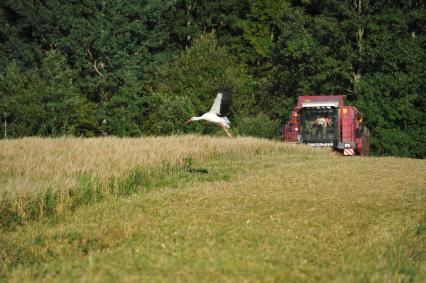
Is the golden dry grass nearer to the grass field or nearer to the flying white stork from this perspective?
the grass field

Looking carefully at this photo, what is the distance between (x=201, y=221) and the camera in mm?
9242

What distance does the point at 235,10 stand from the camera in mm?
55656

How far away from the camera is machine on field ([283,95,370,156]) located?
29969 millimetres

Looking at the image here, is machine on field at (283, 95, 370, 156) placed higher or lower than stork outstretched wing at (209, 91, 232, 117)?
lower

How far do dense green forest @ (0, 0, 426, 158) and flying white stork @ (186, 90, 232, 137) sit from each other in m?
11.6

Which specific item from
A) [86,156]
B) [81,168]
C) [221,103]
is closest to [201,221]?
[81,168]

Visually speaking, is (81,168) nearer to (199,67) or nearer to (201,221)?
(201,221)

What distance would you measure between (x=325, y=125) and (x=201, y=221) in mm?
21919

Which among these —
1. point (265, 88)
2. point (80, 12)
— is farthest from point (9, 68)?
point (265, 88)

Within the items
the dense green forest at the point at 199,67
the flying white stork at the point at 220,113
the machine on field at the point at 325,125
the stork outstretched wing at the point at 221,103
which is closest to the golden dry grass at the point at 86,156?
the flying white stork at the point at 220,113

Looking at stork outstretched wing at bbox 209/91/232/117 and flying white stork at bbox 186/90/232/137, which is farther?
stork outstretched wing at bbox 209/91/232/117

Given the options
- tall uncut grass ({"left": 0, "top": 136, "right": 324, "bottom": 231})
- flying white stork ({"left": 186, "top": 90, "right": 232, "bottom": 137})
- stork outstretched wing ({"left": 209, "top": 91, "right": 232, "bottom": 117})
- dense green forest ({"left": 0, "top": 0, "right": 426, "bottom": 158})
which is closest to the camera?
tall uncut grass ({"left": 0, "top": 136, "right": 324, "bottom": 231})

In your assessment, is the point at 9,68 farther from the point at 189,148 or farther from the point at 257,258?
the point at 257,258

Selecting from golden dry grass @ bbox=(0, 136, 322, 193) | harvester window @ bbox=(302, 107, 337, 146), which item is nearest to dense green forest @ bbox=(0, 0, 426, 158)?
harvester window @ bbox=(302, 107, 337, 146)
